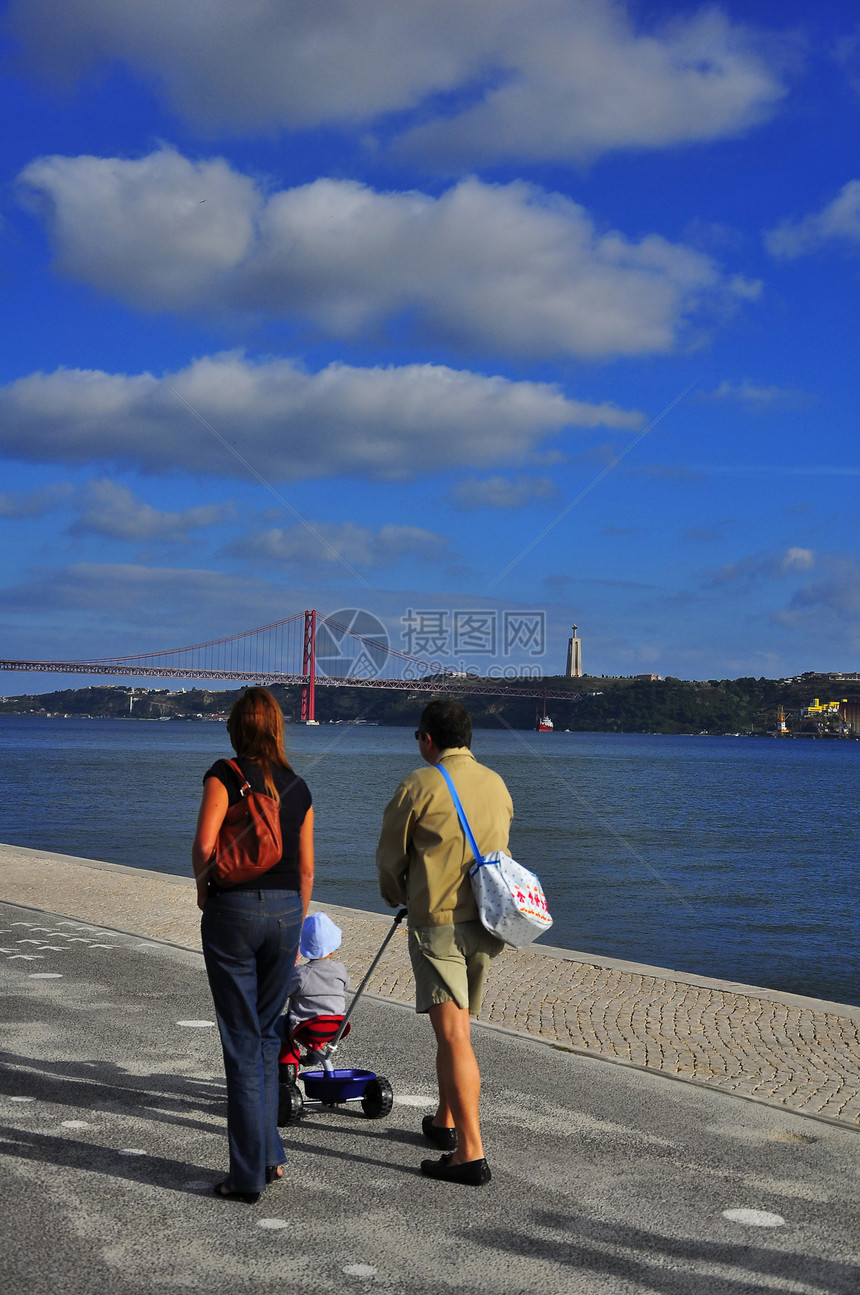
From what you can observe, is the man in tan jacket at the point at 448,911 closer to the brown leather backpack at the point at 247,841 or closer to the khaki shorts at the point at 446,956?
the khaki shorts at the point at 446,956

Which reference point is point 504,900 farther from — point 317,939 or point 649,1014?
point 649,1014

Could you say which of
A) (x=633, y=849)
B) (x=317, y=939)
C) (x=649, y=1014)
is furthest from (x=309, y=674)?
(x=317, y=939)

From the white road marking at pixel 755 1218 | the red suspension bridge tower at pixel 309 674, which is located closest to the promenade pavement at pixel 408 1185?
the white road marking at pixel 755 1218

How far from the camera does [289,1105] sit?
450 cm

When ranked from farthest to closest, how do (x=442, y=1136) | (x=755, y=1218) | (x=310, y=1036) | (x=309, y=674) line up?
(x=309, y=674) → (x=310, y=1036) → (x=442, y=1136) → (x=755, y=1218)

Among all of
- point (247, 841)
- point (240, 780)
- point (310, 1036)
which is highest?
Answer: point (240, 780)

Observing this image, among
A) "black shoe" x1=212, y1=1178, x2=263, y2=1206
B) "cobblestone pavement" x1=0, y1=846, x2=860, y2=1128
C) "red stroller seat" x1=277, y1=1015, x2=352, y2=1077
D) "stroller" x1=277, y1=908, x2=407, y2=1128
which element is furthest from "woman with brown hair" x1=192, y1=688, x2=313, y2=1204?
"cobblestone pavement" x1=0, y1=846, x2=860, y2=1128

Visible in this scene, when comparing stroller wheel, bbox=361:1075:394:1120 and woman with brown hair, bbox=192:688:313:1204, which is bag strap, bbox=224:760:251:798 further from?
stroller wheel, bbox=361:1075:394:1120

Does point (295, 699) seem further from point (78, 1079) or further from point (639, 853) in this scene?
point (78, 1079)

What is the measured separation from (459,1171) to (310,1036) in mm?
1000

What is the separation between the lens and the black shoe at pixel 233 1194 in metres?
3.73

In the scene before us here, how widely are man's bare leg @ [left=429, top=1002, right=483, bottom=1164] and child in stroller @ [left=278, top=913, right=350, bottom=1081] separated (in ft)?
2.92

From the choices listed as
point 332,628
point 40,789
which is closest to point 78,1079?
point 40,789

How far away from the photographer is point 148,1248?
3.37 metres
